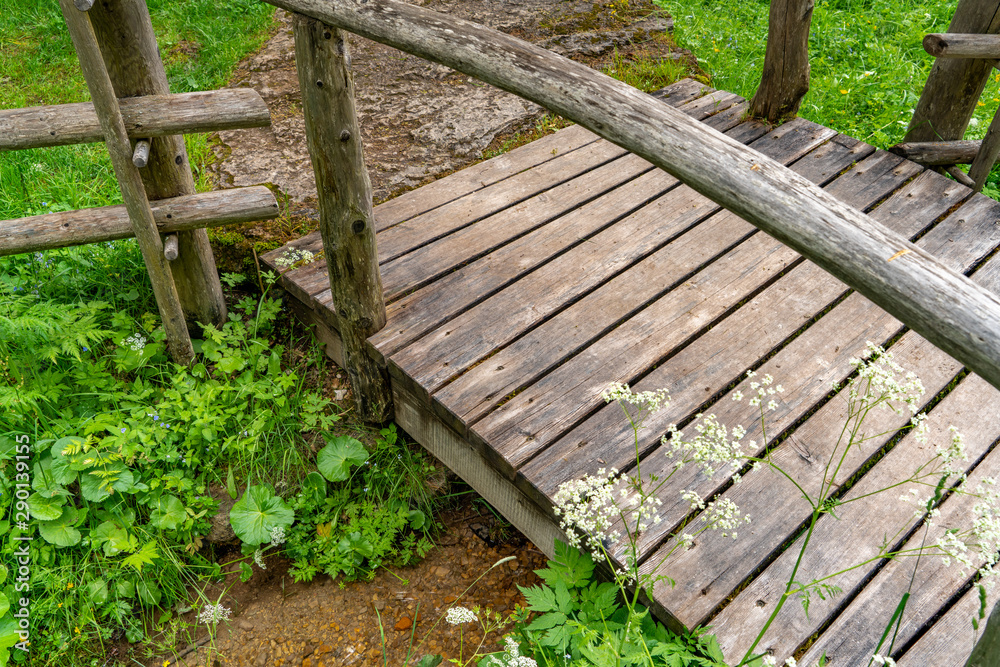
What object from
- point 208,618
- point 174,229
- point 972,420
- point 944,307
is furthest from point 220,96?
point 972,420

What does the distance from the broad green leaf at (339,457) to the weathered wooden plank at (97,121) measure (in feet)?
4.78

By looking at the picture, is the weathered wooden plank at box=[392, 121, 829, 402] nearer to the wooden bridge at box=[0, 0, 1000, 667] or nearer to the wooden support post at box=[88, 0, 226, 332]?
the wooden bridge at box=[0, 0, 1000, 667]

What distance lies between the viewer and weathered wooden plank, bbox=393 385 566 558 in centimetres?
248

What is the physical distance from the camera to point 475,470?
2719 millimetres

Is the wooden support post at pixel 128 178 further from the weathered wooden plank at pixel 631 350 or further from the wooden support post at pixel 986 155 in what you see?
the wooden support post at pixel 986 155

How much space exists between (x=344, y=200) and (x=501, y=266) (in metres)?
0.97

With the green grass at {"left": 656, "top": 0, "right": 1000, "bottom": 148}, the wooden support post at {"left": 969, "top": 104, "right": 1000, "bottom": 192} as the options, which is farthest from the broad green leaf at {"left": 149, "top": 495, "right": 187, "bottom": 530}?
the green grass at {"left": 656, "top": 0, "right": 1000, "bottom": 148}

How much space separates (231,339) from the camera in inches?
127

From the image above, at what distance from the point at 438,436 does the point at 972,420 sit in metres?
2.15

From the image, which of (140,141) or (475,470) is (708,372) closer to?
(475,470)

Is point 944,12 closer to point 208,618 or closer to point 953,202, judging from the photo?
point 953,202

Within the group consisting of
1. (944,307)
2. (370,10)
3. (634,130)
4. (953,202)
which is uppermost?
(370,10)

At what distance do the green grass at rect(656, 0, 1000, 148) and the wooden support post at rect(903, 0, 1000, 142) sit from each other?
0.82m

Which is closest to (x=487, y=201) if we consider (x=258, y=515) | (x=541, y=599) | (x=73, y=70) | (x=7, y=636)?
(x=258, y=515)
